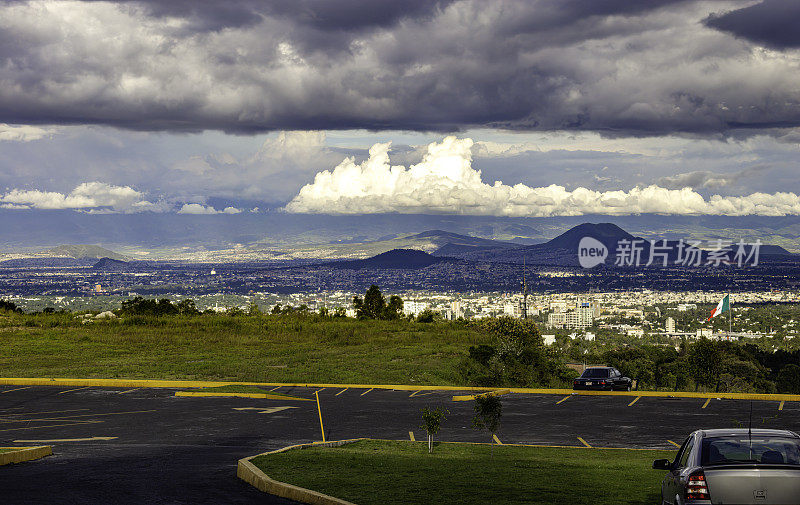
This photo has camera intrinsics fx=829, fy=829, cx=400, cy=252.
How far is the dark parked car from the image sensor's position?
33.0m

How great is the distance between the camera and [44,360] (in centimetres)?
4066

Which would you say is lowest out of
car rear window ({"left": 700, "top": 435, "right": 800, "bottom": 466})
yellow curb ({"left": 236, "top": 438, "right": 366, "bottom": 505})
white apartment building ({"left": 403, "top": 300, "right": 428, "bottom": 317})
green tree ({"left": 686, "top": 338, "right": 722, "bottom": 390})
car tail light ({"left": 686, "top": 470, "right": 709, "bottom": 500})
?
white apartment building ({"left": 403, "top": 300, "right": 428, "bottom": 317})

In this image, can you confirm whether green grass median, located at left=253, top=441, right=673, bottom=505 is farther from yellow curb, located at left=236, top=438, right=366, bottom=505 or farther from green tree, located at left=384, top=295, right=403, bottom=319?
green tree, located at left=384, top=295, right=403, bottom=319

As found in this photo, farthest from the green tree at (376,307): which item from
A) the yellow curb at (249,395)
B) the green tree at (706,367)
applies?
the yellow curb at (249,395)

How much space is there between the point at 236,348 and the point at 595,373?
20.9m

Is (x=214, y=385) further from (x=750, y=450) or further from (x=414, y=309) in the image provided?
(x=414, y=309)

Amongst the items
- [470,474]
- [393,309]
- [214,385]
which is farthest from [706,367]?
[470,474]

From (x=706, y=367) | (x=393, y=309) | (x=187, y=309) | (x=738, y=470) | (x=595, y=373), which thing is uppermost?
(x=738, y=470)

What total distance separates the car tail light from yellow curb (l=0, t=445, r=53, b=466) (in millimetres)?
12492

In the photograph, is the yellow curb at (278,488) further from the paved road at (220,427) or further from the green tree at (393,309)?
the green tree at (393,309)

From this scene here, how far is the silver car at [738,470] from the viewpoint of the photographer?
8797mm

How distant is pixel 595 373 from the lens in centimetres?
3381

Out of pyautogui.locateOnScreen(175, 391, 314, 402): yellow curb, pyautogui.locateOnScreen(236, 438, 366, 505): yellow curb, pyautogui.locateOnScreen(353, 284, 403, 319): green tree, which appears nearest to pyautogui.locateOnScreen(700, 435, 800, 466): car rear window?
pyautogui.locateOnScreen(236, 438, 366, 505): yellow curb

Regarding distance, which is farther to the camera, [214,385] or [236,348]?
[236,348]
